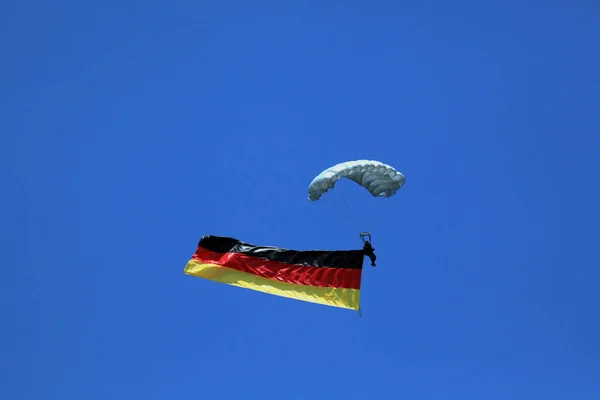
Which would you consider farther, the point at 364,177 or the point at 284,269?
the point at 284,269

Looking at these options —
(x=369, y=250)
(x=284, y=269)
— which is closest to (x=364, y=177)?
(x=369, y=250)

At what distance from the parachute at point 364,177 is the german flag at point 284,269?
308 centimetres

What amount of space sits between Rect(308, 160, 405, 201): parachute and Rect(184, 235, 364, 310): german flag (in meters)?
3.08

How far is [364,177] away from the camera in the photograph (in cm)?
3475

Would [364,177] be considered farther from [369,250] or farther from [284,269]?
[284,269]

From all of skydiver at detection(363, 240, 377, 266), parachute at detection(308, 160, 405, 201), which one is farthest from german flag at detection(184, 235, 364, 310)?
parachute at detection(308, 160, 405, 201)

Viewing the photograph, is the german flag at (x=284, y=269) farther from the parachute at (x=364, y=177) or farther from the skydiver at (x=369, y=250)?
the parachute at (x=364, y=177)

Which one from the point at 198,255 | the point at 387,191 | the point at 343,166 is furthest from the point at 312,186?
the point at 198,255

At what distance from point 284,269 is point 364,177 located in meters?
5.66

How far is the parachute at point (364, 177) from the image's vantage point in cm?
3338

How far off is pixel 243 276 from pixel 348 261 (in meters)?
4.97

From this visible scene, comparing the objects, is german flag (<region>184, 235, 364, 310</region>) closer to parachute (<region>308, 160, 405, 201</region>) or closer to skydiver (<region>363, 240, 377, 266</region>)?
skydiver (<region>363, 240, 377, 266</region>)

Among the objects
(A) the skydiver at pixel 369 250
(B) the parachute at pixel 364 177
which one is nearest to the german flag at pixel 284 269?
(A) the skydiver at pixel 369 250

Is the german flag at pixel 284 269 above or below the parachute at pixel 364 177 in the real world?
below
